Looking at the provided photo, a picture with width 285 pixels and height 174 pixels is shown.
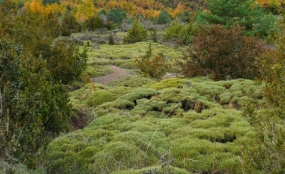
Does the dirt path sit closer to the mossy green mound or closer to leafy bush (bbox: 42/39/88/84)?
leafy bush (bbox: 42/39/88/84)

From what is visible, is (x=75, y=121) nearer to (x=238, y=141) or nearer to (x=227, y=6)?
(x=238, y=141)

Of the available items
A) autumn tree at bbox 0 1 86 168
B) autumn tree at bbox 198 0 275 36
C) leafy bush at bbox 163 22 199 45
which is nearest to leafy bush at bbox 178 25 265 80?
autumn tree at bbox 0 1 86 168

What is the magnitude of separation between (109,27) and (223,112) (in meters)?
50.4

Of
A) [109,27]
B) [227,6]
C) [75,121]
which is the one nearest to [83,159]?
[75,121]

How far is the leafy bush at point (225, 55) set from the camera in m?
15.0

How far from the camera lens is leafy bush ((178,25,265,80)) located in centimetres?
1498

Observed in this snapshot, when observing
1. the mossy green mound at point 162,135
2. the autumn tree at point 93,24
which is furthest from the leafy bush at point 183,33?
the mossy green mound at point 162,135

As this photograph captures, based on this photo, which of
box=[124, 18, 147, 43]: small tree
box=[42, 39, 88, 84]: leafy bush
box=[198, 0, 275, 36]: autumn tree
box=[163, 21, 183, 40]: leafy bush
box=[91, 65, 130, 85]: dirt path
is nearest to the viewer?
box=[42, 39, 88, 84]: leafy bush

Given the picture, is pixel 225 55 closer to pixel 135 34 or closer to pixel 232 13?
pixel 232 13

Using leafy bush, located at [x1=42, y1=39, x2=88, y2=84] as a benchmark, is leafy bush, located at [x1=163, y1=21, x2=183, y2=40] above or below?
below

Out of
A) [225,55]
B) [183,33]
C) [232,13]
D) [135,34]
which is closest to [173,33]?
[183,33]

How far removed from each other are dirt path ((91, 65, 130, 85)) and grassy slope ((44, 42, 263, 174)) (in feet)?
20.3

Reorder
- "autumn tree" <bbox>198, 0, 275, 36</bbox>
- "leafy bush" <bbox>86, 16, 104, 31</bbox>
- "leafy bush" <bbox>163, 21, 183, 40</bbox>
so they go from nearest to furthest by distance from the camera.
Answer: "autumn tree" <bbox>198, 0, 275, 36</bbox> < "leafy bush" <bbox>163, 21, 183, 40</bbox> < "leafy bush" <bbox>86, 16, 104, 31</bbox>

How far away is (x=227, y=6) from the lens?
1125 inches
